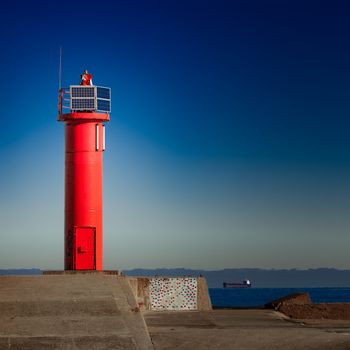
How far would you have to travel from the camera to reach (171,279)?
32.2m

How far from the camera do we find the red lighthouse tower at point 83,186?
107 ft

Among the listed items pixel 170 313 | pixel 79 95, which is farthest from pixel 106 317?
pixel 79 95

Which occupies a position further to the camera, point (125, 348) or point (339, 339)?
point (339, 339)

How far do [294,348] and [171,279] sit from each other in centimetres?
1313

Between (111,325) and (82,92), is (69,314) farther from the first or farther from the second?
(82,92)

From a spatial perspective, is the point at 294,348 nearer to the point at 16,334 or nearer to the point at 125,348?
the point at 125,348

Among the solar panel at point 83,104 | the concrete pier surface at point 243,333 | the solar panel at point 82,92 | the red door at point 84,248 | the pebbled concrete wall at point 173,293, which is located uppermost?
the solar panel at point 82,92

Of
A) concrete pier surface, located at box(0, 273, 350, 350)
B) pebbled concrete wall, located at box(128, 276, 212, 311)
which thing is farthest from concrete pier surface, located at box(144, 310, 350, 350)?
pebbled concrete wall, located at box(128, 276, 212, 311)

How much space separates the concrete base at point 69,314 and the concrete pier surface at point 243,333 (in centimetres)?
79

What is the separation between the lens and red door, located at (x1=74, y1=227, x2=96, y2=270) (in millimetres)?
32531

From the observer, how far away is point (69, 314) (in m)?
21.5

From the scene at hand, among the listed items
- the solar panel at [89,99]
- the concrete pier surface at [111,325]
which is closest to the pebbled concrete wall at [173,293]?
the concrete pier surface at [111,325]

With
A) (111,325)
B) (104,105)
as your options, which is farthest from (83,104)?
(111,325)

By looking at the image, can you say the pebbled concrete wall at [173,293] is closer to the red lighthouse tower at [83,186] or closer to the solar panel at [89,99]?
the red lighthouse tower at [83,186]
